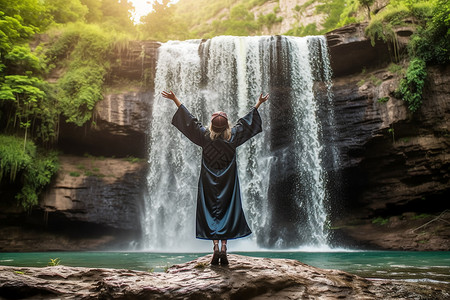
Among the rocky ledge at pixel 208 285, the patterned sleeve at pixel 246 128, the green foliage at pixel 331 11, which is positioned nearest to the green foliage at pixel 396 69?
the green foliage at pixel 331 11

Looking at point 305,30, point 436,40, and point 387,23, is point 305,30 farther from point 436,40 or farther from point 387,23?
point 436,40

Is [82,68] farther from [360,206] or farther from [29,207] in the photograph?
[360,206]

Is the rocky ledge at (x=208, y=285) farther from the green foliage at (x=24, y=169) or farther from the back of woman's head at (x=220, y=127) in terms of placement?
the green foliage at (x=24, y=169)

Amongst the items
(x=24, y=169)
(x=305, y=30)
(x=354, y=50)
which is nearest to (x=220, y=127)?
(x=24, y=169)

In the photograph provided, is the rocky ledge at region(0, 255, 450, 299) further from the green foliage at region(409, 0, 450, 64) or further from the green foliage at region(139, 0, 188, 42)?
the green foliage at region(139, 0, 188, 42)

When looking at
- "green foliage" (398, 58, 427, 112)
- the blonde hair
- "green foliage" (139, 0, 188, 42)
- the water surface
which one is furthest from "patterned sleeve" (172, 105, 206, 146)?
"green foliage" (139, 0, 188, 42)

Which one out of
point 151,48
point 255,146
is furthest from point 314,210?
point 151,48

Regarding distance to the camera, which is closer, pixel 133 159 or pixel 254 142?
pixel 254 142

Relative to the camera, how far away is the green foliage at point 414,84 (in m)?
13.7

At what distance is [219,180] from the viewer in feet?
13.5

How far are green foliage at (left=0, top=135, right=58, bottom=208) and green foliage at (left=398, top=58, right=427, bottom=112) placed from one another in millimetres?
15247

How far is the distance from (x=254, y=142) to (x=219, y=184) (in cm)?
1188

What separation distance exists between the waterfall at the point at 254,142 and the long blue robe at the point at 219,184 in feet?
33.4

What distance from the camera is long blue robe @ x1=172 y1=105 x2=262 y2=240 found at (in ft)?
13.0
